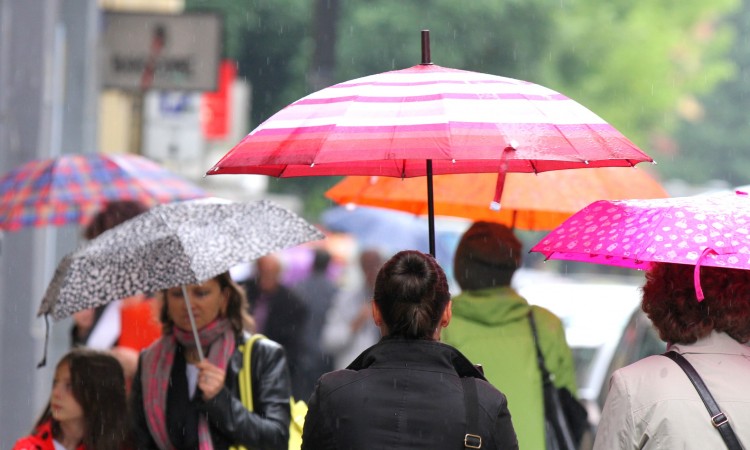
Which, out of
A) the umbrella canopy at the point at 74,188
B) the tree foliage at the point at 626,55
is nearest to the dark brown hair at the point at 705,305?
the umbrella canopy at the point at 74,188

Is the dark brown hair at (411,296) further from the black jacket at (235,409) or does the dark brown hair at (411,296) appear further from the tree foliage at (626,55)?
the tree foliage at (626,55)

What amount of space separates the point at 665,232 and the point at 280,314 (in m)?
7.45

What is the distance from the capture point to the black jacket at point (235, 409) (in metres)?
5.35

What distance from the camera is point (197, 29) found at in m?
12.4

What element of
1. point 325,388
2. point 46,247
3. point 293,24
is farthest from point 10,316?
point 293,24

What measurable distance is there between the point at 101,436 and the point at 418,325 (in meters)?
1.94

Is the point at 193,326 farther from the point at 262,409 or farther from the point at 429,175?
the point at 429,175

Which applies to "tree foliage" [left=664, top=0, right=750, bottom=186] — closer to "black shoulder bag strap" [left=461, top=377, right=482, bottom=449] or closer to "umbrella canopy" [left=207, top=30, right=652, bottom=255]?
"umbrella canopy" [left=207, top=30, right=652, bottom=255]

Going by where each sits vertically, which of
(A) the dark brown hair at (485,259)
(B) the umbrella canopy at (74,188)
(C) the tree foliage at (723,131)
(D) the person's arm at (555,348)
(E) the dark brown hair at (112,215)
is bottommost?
(D) the person's arm at (555,348)

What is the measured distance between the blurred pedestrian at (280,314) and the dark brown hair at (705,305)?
7029mm

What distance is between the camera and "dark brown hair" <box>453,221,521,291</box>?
6.13m

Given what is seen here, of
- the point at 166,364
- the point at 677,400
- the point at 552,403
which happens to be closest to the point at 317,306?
the point at 552,403

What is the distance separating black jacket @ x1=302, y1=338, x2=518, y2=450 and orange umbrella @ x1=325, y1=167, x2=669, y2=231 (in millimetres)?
2287

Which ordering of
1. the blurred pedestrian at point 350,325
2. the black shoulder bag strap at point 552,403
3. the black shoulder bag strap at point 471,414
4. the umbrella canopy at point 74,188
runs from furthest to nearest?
the blurred pedestrian at point 350,325, the umbrella canopy at point 74,188, the black shoulder bag strap at point 552,403, the black shoulder bag strap at point 471,414
